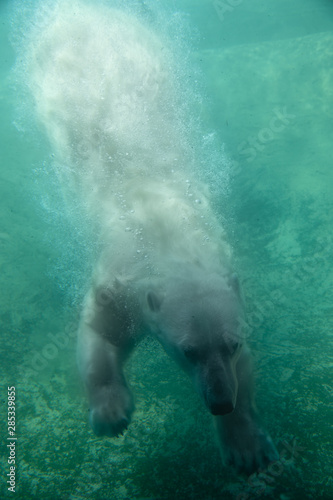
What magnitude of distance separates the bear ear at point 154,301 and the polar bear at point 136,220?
0.01 m

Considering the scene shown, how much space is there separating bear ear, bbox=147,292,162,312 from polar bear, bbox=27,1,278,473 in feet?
0.04

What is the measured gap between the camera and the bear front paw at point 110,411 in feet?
8.92

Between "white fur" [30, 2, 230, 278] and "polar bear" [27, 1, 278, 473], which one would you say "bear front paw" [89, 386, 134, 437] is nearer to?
"polar bear" [27, 1, 278, 473]

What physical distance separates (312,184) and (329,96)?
9.65 feet

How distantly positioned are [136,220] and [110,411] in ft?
5.75

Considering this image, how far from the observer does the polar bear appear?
254 cm

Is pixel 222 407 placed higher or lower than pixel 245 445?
higher

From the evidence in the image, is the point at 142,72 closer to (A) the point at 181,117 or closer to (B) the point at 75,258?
(A) the point at 181,117

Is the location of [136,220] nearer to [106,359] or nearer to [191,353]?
[106,359]

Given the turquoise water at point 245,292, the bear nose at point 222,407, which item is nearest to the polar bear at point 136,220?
the bear nose at point 222,407

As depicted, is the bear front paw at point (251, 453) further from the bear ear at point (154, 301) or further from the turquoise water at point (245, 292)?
the bear ear at point (154, 301)

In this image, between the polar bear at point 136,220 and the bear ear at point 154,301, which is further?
the bear ear at point 154,301

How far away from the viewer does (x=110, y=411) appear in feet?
9.05

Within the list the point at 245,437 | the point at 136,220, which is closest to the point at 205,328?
the point at 245,437
